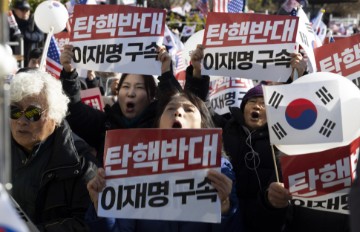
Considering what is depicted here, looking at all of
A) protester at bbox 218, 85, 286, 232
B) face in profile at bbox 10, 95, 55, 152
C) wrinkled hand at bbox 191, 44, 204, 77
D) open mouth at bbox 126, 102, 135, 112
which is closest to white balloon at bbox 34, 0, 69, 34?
open mouth at bbox 126, 102, 135, 112

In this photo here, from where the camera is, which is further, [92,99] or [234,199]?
[92,99]

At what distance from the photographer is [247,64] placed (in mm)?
4988

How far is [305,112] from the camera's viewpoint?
378 centimetres

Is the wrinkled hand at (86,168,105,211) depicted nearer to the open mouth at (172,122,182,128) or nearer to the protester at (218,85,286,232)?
the open mouth at (172,122,182,128)

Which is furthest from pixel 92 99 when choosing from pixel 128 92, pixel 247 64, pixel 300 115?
pixel 300 115

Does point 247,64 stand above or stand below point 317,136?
above

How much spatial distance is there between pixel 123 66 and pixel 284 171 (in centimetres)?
179

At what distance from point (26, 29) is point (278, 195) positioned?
35.3ft

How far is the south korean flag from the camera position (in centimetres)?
370

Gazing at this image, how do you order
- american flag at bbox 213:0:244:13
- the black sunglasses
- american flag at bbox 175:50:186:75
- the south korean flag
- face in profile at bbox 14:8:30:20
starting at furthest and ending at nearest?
face in profile at bbox 14:8:30:20
american flag at bbox 175:50:186:75
american flag at bbox 213:0:244:13
the black sunglasses
the south korean flag

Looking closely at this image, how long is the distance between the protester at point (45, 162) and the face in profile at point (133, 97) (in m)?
1.02

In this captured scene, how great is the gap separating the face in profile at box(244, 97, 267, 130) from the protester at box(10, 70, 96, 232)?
1105mm

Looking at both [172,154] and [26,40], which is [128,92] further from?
[26,40]

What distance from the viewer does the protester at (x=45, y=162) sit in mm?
3889
